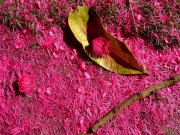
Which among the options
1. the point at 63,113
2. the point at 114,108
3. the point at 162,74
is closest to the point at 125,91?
the point at 114,108

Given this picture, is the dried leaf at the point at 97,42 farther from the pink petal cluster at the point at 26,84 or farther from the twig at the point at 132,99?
the pink petal cluster at the point at 26,84

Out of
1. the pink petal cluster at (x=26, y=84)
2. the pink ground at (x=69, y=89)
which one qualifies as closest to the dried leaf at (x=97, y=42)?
the pink ground at (x=69, y=89)

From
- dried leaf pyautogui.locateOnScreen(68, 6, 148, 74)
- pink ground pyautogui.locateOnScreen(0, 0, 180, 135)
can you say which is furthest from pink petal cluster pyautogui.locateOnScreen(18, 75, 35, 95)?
dried leaf pyautogui.locateOnScreen(68, 6, 148, 74)

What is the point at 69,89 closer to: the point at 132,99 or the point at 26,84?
the point at 26,84

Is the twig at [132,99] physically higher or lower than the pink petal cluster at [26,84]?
lower

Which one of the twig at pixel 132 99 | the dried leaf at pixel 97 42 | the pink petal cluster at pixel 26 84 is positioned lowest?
the twig at pixel 132 99

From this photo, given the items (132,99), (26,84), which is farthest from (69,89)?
(132,99)
